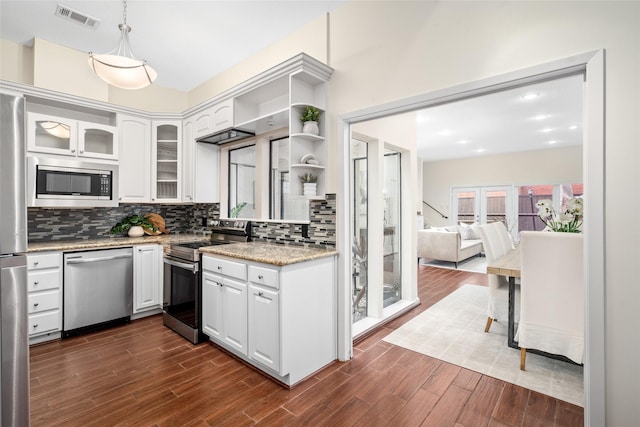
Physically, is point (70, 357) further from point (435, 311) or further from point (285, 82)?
point (435, 311)

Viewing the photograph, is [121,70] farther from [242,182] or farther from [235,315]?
[235,315]

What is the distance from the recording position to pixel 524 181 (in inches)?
327

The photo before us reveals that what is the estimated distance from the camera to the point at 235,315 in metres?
2.47

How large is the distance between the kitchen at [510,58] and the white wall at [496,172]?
7.91 meters

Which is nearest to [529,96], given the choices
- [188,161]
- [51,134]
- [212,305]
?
[188,161]

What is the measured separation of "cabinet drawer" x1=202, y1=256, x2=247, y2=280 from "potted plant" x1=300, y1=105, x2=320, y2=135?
124 cm

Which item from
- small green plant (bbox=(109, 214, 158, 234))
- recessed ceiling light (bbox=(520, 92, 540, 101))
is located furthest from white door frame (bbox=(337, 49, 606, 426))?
small green plant (bbox=(109, 214, 158, 234))

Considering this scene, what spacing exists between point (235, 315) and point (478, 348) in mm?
2194

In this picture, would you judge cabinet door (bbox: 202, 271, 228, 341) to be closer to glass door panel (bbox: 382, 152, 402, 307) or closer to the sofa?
glass door panel (bbox: 382, 152, 402, 307)

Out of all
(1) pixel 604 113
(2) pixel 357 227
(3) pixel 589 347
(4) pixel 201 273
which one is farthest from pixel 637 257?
(4) pixel 201 273

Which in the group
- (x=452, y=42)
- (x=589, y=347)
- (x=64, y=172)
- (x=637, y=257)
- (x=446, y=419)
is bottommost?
(x=446, y=419)

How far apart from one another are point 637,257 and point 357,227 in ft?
7.69

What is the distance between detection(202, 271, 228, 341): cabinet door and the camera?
2623mm

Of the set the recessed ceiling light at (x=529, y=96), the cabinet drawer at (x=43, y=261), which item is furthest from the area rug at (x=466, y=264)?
the cabinet drawer at (x=43, y=261)
